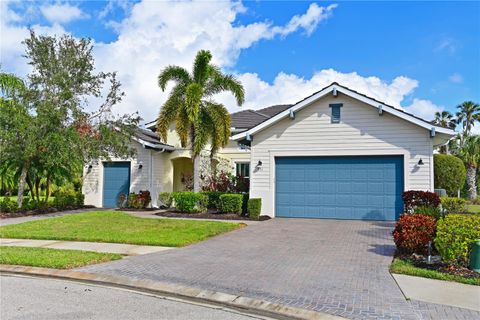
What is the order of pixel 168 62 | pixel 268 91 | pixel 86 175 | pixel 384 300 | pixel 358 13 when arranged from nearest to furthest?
pixel 384 300 < pixel 358 13 < pixel 168 62 < pixel 86 175 < pixel 268 91

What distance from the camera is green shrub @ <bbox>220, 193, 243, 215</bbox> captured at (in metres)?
16.2

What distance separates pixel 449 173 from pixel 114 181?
23197 millimetres

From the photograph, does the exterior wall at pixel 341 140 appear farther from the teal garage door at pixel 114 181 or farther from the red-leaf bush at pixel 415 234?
the teal garage door at pixel 114 181

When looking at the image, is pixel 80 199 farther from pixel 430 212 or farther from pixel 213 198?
pixel 430 212

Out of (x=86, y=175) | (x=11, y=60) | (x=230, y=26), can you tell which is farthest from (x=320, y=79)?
(x=11, y=60)

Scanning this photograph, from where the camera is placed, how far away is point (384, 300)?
540 cm

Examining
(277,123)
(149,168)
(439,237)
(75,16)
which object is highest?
(75,16)

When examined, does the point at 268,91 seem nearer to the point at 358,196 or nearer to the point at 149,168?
the point at 149,168

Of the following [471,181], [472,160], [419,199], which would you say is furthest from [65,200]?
[471,181]

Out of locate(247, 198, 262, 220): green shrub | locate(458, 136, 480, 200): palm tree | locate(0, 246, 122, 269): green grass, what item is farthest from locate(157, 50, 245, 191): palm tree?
locate(458, 136, 480, 200): palm tree

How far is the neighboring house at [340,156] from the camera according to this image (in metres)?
14.8

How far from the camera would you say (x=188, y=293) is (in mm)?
5855

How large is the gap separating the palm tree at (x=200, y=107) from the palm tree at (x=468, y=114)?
1607 inches

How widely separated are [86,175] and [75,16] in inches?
429
